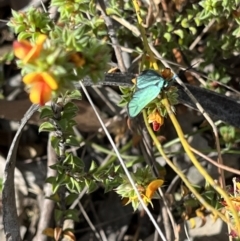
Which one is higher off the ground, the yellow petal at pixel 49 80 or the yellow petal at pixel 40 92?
the yellow petal at pixel 49 80

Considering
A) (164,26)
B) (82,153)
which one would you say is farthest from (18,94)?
(164,26)

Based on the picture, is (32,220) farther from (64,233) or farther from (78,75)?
(78,75)

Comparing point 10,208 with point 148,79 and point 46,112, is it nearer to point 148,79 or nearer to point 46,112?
point 46,112

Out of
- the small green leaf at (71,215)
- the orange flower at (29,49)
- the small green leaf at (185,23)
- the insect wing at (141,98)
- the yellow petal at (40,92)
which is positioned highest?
the orange flower at (29,49)

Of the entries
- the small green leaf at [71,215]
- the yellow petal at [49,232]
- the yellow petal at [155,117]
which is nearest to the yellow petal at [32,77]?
the yellow petal at [155,117]

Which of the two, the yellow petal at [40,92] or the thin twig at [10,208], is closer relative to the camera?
the yellow petal at [40,92]

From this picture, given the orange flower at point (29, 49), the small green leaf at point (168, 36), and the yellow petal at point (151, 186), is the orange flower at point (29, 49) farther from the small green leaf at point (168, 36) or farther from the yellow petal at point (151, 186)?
the small green leaf at point (168, 36)

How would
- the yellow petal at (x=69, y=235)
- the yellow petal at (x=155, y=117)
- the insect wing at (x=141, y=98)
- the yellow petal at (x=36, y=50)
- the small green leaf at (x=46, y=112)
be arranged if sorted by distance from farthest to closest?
the yellow petal at (x=69, y=235), the small green leaf at (x=46, y=112), the yellow petal at (x=155, y=117), the insect wing at (x=141, y=98), the yellow petal at (x=36, y=50)
